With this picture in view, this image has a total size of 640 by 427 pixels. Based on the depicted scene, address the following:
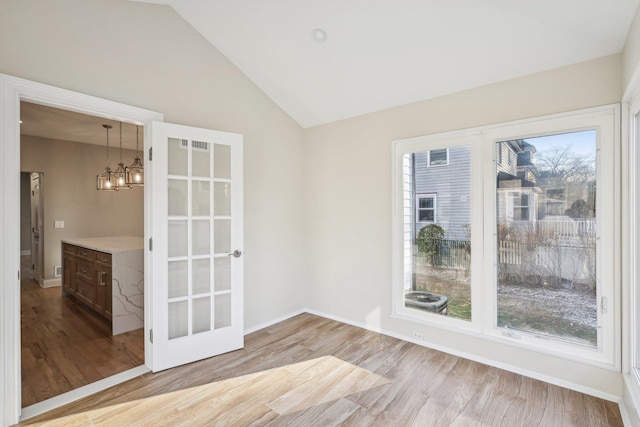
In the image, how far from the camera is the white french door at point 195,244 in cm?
271

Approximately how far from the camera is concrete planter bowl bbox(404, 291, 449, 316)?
10.5 feet

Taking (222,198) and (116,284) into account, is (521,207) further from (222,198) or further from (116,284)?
(116,284)

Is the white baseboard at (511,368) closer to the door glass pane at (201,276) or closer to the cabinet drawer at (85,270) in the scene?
the door glass pane at (201,276)

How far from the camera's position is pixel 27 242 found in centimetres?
735

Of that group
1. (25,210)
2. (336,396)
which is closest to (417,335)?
(336,396)

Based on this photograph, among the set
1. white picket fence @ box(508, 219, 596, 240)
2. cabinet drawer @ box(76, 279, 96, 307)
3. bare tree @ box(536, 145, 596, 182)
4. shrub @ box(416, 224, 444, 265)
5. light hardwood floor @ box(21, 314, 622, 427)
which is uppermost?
bare tree @ box(536, 145, 596, 182)

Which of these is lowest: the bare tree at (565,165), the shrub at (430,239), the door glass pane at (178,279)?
the door glass pane at (178,279)

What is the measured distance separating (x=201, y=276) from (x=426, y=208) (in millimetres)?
2478

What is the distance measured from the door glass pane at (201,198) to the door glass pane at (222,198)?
6 centimetres

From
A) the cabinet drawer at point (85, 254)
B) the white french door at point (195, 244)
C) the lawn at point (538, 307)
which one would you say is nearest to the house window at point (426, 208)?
the lawn at point (538, 307)

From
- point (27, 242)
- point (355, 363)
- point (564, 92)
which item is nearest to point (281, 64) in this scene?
point (564, 92)

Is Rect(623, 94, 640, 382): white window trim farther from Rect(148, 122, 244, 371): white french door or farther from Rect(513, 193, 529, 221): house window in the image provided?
Rect(148, 122, 244, 371): white french door

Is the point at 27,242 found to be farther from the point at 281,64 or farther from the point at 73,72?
the point at 281,64

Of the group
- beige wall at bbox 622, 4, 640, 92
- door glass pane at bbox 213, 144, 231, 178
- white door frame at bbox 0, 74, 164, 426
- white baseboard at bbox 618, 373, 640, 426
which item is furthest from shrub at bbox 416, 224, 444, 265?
white door frame at bbox 0, 74, 164, 426
